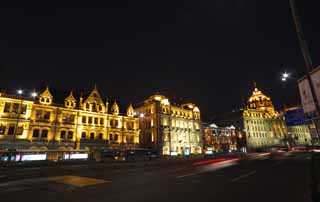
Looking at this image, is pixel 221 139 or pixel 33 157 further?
pixel 221 139

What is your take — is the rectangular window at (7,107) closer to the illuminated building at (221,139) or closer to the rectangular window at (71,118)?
the rectangular window at (71,118)

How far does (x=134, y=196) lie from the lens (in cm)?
905

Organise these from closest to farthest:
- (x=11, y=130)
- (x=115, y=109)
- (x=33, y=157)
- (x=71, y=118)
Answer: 1. (x=33, y=157)
2. (x=11, y=130)
3. (x=71, y=118)
4. (x=115, y=109)

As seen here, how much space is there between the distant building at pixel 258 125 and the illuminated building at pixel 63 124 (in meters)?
71.7

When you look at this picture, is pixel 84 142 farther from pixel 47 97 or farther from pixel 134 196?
pixel 134 196

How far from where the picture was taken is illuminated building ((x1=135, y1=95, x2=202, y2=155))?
211 feet

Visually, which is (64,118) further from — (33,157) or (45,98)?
(33,157)

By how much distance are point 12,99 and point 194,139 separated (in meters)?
59.2

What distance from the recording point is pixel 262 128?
113 m

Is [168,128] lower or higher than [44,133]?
higher

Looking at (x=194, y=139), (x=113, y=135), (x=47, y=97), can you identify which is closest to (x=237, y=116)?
(x=194, y=139)

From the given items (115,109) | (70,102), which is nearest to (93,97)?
(70,102)

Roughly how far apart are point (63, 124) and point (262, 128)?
110m

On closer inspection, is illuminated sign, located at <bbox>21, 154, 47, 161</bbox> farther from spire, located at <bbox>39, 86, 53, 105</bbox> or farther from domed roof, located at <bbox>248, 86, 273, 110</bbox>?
domed roof, located at <bbox>248, 86, 273, 110</bbox>
